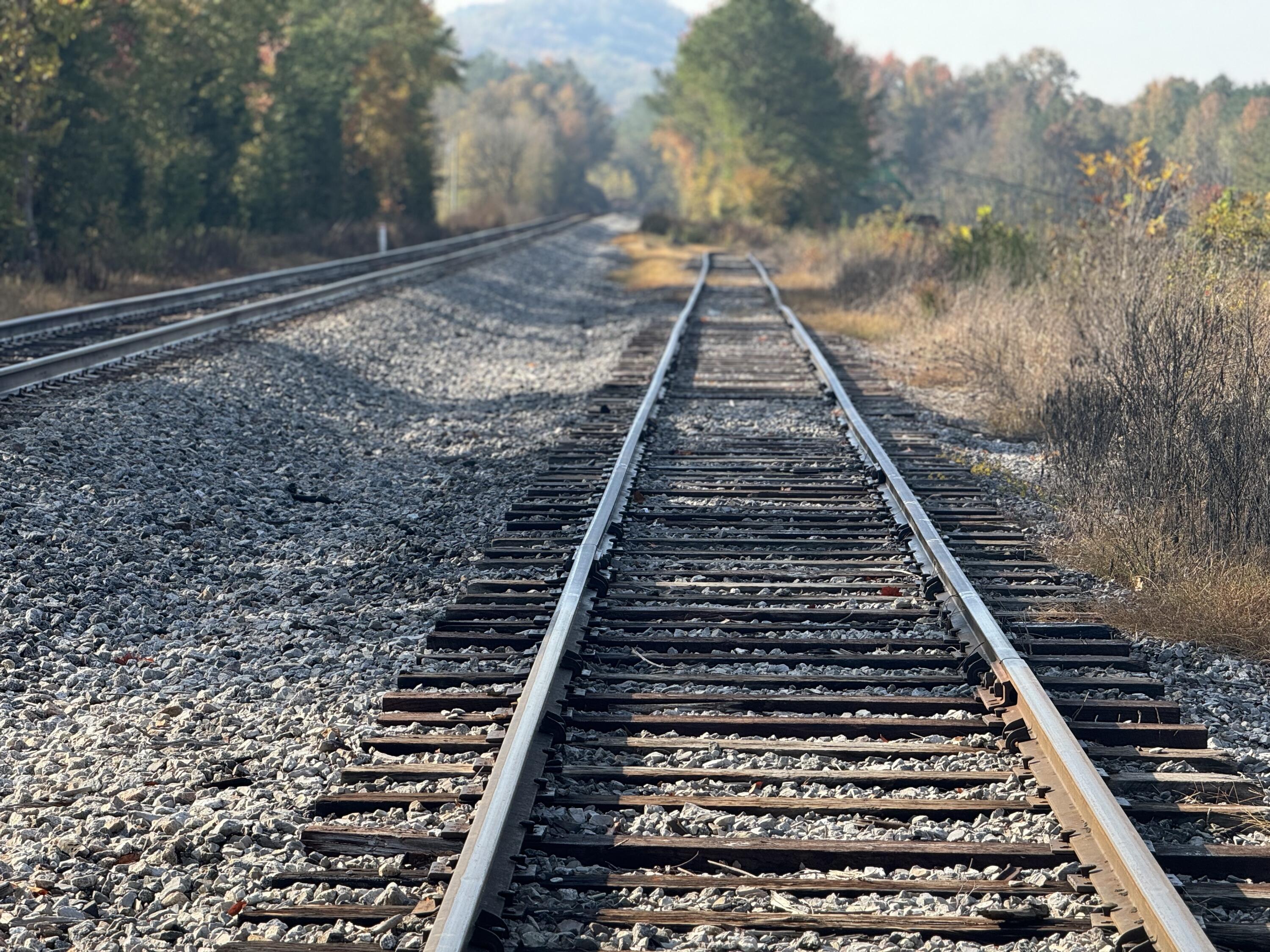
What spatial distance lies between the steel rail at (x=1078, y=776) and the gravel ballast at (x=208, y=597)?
1.97 metres

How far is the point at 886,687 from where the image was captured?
4.95 metres

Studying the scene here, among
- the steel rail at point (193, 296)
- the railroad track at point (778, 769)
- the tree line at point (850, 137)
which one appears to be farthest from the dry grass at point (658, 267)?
the railroad track at point (778, 769)

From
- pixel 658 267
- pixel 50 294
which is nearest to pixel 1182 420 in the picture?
pixel 50 294

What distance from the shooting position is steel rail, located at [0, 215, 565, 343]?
13.9 metres

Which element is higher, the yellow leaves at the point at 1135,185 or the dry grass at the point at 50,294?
the yellow leaves at the point at 1135,185

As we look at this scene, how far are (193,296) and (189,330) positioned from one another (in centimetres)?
474

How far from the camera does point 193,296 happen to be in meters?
17.9

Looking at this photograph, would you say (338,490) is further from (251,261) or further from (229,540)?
(251,261)

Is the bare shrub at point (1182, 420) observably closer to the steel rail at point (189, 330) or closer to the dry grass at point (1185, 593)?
the dry grass at point (1185, 593)

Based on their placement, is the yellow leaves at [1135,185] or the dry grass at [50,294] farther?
the dry grass at [50,294]

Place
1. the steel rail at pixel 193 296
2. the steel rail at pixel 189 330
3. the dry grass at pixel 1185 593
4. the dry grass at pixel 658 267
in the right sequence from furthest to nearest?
the dry grass at pixel 658 267, the steel rail at pixel 193 296, the steel rail at pixel 189 330, the dry grass at pixel 1185 593

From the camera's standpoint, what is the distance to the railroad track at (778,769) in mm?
3350

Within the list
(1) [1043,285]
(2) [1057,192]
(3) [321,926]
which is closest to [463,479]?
(3) [321,926]

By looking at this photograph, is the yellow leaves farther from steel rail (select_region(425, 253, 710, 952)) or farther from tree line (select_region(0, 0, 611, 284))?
tree line (select_region(0, 0, 611, 284))
